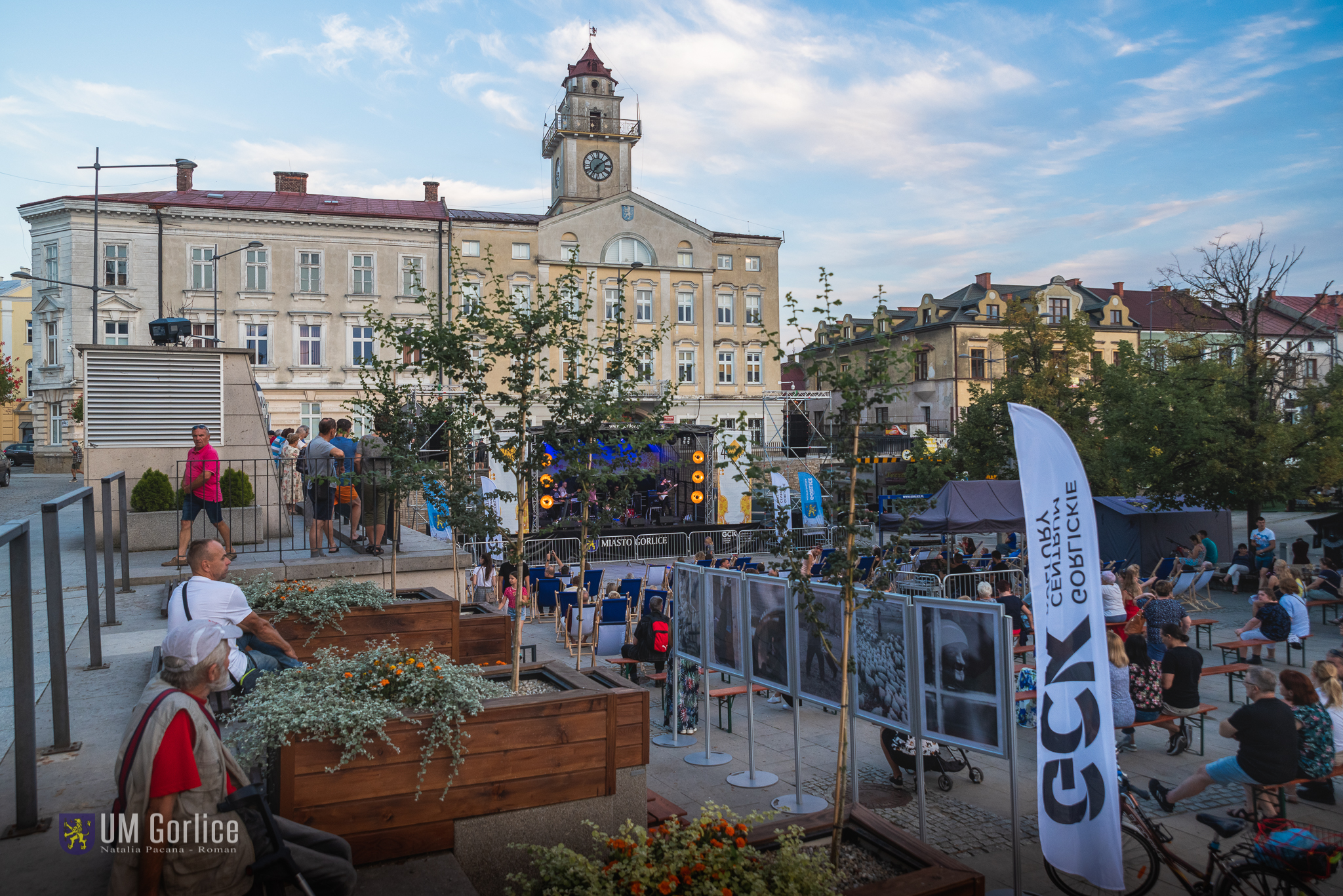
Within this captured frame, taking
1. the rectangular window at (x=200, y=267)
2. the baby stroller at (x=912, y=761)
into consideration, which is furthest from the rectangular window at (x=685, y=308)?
the baby stroller at (x=912, y=761)

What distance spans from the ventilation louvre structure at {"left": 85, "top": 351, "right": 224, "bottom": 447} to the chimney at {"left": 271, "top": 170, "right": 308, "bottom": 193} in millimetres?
36453

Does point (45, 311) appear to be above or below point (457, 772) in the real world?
above

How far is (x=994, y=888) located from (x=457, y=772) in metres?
3.63

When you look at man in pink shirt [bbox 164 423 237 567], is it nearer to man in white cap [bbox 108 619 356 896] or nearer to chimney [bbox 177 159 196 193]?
man in white cap [bbox 108 619 356 896]

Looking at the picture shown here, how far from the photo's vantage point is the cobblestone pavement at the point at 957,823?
20.6 ft

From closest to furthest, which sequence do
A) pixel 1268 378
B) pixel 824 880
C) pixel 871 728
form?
1. pixel 824 880
2. pixel 871 728
3. pixel 1268 378

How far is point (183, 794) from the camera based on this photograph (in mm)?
3260

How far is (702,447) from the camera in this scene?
1130 inches

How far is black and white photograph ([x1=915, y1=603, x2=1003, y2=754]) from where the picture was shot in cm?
566

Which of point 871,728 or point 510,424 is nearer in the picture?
point 510,424

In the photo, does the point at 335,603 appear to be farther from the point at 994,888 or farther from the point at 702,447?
the point at 702,447

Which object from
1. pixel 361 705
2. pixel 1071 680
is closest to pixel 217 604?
pixel 361 705

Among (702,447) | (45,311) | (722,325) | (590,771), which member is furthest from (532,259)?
(590,771)

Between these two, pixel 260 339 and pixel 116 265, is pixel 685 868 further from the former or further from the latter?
pixel 116 265
